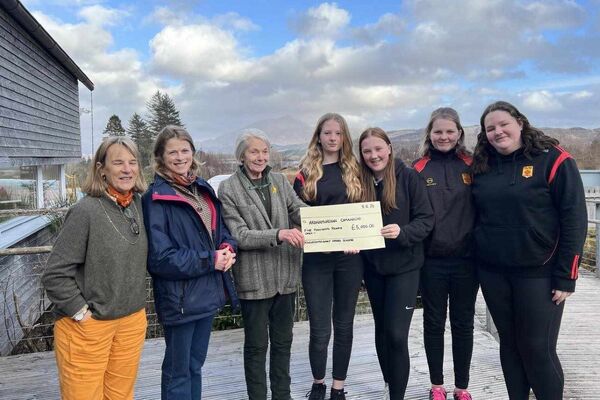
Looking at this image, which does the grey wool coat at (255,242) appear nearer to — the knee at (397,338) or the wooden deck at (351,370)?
the knee at (397,338)

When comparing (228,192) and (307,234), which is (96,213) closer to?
(228,192)

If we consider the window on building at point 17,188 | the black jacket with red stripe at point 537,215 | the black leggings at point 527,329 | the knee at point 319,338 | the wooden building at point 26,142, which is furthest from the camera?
the window on building at point 17,188

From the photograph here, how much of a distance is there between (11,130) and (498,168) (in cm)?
915

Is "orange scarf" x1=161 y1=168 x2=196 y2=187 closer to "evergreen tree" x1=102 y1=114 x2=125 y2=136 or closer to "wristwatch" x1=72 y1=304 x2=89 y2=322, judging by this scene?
"wristwatch" x1=72 y1=304 x2=89 y2=322

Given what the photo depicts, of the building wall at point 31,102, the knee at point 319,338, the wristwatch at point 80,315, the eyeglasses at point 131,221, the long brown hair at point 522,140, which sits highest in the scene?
the building wall at point 31,102

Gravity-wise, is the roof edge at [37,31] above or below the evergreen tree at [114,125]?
below

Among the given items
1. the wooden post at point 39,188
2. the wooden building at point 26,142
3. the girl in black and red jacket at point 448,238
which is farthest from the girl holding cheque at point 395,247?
the wooden post at point 39,188

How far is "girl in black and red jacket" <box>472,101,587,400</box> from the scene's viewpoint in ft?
7.54

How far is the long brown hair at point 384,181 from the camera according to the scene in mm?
2703

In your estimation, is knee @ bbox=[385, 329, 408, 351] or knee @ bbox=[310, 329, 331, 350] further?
knee @ bbox=[310, 329, 331, 350]

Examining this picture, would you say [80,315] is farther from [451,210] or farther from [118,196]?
[451,210]

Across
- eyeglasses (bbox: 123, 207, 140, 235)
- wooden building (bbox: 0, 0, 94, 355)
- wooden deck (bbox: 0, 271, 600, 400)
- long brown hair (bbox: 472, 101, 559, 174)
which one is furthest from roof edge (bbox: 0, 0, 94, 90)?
long brown hair (bbox: 472, 101, 559, 174)

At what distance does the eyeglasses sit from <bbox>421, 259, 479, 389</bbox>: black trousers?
1.82m

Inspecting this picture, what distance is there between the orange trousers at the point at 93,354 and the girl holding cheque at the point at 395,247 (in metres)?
1.51
